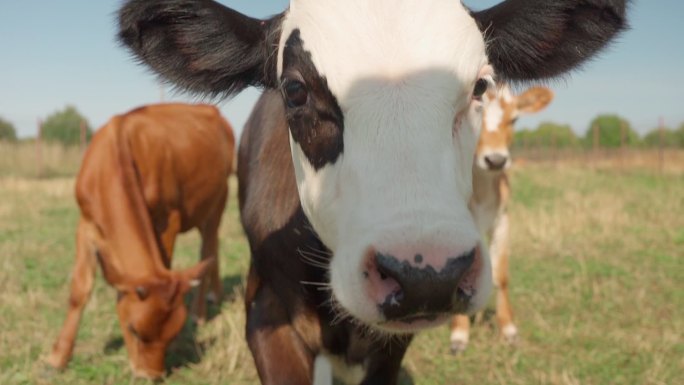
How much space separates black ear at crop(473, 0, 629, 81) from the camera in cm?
243

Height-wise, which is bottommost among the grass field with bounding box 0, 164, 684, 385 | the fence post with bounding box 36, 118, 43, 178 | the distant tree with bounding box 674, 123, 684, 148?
the distant tree with bounding box 674, 123, 684, 148

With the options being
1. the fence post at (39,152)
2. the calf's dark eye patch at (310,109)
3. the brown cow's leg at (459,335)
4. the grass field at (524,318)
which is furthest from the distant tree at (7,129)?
the calf's dark eye patch at (310,109)

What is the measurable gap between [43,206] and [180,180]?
26.9 ft

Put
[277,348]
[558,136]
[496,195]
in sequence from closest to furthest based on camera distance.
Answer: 1. [277,348]
2. [496,195]
3. [558,136]

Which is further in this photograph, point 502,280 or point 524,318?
point 524,318

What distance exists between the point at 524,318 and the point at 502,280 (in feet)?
1.53

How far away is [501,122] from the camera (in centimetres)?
596

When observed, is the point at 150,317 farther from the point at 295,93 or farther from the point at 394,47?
the point at 394,47

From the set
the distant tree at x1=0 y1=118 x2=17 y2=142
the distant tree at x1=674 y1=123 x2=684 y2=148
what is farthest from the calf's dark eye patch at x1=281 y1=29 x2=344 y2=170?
the distant tree at x1=674 y1=123 x2=684 y2=148

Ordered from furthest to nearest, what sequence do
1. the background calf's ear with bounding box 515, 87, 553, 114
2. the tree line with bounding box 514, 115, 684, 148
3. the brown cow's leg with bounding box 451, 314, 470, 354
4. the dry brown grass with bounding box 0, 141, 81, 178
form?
the tree line with bounding box 514, 115, 684, 148 < the dry brown grass with bounding box 0, 141, 81, 178 < the background calf's ear with bounding box 515, 87, 553, 114 < the brown cow's leg with bounding box 451, 314, 470, 354

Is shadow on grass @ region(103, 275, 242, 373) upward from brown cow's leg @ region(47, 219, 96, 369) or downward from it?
downward

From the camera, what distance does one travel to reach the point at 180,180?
618 cm

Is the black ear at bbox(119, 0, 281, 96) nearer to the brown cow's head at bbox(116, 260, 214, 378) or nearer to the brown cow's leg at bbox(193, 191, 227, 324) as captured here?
the brown cow's head at bbox(116, 260, 214, 378)

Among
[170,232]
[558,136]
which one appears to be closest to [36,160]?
[170,232]
